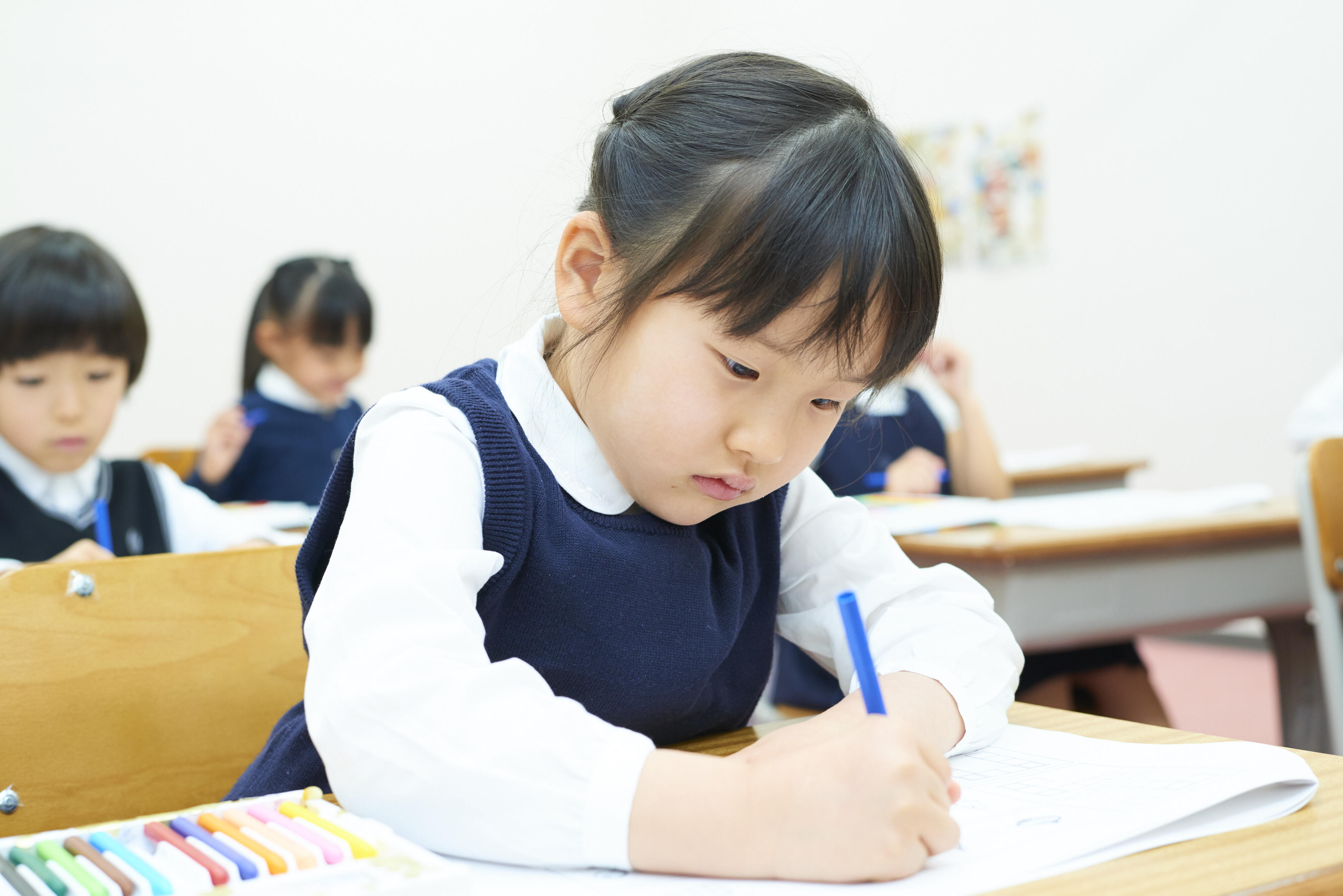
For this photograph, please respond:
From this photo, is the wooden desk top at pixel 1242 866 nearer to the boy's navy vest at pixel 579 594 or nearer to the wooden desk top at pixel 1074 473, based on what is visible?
the boy's navy vest at pixel 579 594

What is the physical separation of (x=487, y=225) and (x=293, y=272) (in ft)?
4.96

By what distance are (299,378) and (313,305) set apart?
7.8 inches

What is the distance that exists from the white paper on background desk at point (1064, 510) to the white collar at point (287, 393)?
1708mm

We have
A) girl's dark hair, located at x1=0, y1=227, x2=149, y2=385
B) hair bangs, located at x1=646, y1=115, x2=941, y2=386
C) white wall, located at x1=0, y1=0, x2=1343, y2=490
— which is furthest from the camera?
white wall, located at x1=0, y1=0, x2=1343, y2=490

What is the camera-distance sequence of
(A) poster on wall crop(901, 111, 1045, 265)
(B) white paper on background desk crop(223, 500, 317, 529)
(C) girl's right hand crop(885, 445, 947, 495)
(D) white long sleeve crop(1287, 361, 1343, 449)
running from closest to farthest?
(B) white paper on background desk crop(223, 500, 317, 529), (C) girl's right hand crop(885, 445, 947, 495), (D) white long sleeve crop(1287, 361, 1343, 449), (A) poster on wall crop(901, 111, 1045, 265)

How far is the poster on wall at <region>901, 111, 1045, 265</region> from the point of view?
13.3 ft

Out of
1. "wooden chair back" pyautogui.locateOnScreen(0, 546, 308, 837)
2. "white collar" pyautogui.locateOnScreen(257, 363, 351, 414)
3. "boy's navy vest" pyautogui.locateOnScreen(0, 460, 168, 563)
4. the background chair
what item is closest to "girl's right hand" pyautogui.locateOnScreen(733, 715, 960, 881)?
"wooden chair back" pyautogui.locateOnScreen(0, 546, 308, 837)

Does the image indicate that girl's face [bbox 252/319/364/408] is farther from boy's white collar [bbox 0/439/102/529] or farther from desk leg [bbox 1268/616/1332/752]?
desk leg [bbox 1268/616/1332/752]

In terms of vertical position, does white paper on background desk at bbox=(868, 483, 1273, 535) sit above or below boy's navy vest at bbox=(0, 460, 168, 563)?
below

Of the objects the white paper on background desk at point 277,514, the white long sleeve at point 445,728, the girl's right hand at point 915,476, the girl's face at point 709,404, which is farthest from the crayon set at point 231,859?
the girl's right hand at point 915,476

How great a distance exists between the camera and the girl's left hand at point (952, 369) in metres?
2.61

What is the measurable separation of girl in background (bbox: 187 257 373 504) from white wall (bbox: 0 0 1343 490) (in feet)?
1.85

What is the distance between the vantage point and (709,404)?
65 centimetres

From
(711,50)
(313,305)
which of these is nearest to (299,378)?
(313,305)
